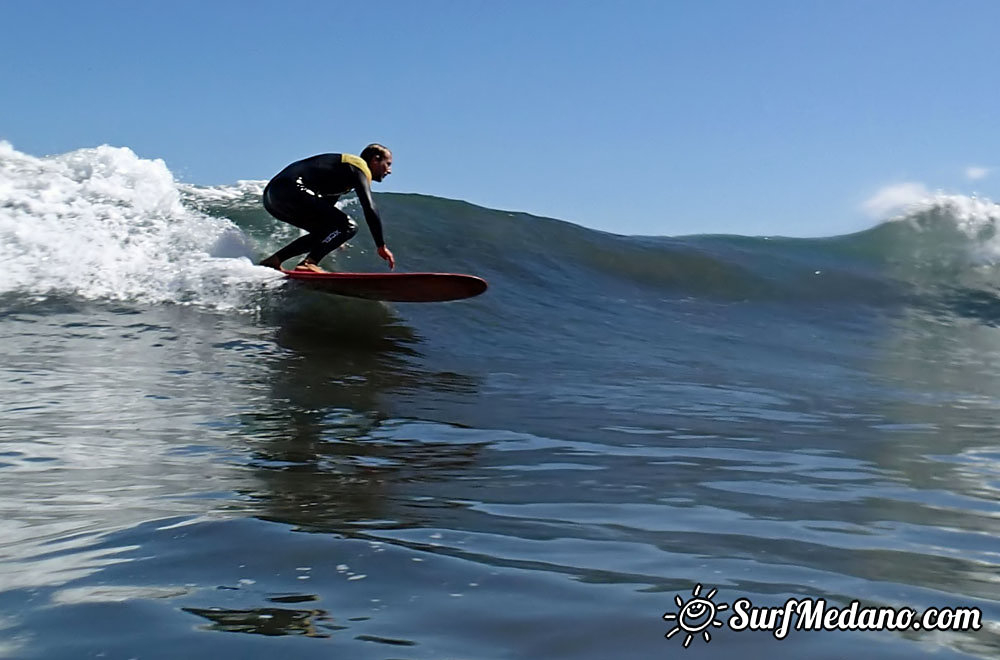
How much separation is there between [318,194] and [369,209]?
0.81m

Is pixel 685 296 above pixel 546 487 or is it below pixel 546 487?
above

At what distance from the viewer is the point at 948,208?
18.5m

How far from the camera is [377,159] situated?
812cm

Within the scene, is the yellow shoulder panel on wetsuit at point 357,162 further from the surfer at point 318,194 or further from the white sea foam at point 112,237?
the white sea foam at point 112,237

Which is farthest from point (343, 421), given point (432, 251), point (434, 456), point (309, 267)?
point (432, 251)

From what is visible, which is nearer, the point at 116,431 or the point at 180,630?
the point at 180,630

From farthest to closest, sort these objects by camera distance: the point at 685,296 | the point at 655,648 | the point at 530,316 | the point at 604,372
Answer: the point at 685,296
the point at 530,316
the point at 604,372
the point at 655,648

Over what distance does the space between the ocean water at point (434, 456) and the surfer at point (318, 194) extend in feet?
1.67

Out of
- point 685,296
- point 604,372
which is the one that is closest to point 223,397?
point 604,372

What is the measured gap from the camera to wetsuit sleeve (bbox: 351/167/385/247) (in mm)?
7805

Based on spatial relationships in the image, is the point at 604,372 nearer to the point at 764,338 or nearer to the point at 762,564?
the point at 764,338

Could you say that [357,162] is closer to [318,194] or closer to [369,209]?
[369,209]

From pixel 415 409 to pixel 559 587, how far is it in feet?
10.8
